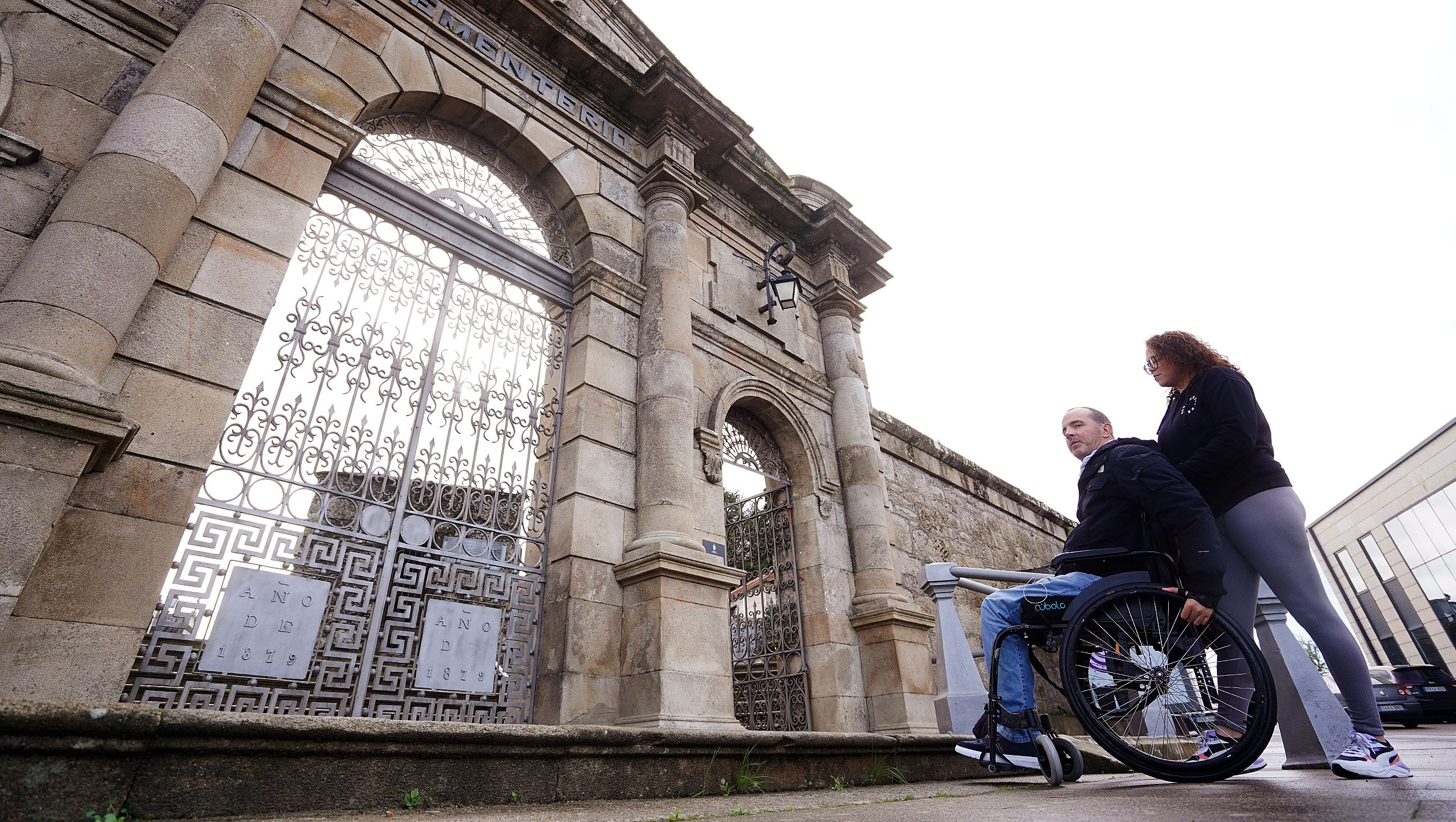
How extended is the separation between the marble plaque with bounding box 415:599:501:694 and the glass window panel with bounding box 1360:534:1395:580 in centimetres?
3662

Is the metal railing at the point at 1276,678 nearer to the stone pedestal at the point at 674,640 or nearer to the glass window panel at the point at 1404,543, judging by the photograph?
the stone pedestal at the point at 674,640

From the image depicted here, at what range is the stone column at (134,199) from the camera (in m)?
3.06

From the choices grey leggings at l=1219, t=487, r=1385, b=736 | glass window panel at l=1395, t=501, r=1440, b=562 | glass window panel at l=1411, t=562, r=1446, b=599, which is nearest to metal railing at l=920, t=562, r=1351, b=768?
grey leggings at l=1219, t=487, r=1385, b=736

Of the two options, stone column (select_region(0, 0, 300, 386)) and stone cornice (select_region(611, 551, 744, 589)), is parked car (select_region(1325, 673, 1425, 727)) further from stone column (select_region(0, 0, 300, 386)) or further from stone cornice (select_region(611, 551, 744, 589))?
stone column (select_region(0, 0, 300, 386))

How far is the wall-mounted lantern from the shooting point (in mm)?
7973

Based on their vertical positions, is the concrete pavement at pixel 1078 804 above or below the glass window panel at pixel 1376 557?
below

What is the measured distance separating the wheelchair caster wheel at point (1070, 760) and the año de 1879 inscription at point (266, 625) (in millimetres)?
3922

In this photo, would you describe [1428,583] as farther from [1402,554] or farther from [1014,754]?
[1014,754]

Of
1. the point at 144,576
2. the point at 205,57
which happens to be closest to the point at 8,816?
the point at 144,576

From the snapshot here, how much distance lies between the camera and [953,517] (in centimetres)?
1046

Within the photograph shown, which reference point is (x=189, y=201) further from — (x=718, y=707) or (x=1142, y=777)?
(x=1142, y=777)

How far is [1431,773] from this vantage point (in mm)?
2363

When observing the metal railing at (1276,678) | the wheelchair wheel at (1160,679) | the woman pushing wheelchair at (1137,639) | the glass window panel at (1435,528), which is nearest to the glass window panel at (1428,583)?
the glass window panel at (1435,528)

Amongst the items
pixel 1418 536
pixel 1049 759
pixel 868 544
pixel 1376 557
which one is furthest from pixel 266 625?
pixel 1376 557
